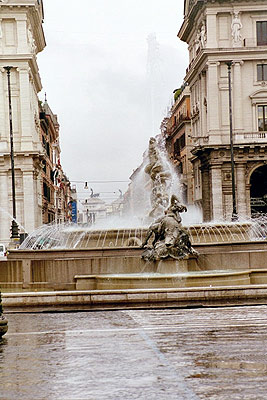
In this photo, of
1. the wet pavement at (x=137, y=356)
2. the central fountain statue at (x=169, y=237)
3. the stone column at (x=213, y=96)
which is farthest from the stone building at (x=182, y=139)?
the wet pavement at (x=137, y=356)

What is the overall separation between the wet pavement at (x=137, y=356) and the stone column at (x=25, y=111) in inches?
1886

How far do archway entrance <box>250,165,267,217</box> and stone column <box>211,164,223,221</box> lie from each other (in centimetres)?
299

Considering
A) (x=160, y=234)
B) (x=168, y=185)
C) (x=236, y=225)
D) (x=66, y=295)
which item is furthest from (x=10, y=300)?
(x=168, y=185)

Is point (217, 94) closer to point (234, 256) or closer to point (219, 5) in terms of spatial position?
point (219, 5)

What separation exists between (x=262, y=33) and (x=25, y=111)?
19073 mm

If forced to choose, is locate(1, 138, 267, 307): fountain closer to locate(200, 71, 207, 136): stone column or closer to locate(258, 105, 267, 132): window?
locate(258, 105, 267, 132): window

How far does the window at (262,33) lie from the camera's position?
60.4 metres

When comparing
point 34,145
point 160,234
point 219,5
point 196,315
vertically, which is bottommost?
point 196,315

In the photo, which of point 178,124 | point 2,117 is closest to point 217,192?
point 2,117

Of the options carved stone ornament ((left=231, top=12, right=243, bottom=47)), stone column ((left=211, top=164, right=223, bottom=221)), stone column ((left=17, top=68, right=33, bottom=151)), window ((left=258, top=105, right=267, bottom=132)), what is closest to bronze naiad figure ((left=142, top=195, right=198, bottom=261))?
stone column ((left=211, top=164, right=223, bottom=221))

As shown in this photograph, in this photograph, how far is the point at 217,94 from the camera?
60281mm

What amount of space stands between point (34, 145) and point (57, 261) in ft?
148

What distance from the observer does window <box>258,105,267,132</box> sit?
6016cm

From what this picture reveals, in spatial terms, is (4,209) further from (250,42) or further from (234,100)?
(250,42)
